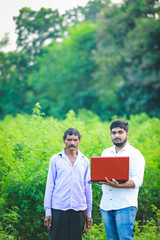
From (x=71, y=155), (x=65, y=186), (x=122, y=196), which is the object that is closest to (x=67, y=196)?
(x=65, y=186)

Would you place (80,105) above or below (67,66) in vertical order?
below

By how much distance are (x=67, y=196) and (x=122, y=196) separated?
0.65 m

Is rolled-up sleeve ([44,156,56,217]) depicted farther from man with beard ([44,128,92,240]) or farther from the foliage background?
→ the foliage background

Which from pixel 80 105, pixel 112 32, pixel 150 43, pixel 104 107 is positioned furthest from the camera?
pixel 80 105

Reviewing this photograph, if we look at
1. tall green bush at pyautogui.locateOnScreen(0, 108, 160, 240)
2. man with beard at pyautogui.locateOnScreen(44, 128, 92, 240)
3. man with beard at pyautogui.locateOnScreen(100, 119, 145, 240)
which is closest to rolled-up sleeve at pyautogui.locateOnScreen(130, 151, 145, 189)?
man with beard at pyautogui.locateOnScreen(100, 119, 145, 240)

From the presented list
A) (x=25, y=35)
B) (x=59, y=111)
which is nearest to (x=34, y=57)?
(x=25, y=35)

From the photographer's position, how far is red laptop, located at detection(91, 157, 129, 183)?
352cm

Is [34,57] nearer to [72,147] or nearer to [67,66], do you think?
[67,66]

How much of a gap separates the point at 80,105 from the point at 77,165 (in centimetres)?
3110

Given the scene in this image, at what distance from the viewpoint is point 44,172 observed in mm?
5195

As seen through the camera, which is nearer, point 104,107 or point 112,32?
point 112,32

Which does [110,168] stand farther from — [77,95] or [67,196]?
[77,95]

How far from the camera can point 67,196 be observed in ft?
12.7

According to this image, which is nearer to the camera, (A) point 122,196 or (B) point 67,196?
(A) point 122,196
